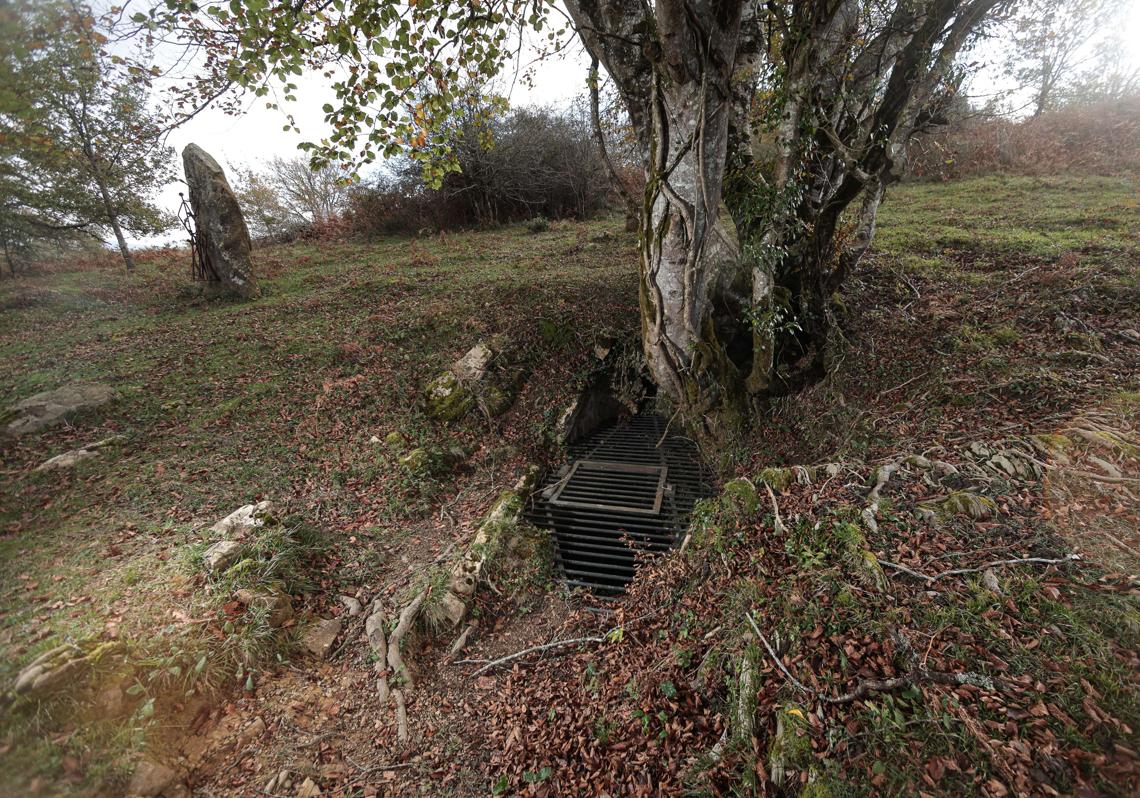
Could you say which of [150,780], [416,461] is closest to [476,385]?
[416,461]

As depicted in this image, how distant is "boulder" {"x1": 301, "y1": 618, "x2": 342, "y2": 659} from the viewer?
10.5 ft

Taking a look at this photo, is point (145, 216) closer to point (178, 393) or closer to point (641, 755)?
point (178, 393)

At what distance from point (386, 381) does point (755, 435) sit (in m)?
4.93

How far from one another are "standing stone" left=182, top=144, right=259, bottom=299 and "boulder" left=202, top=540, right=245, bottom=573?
796cm

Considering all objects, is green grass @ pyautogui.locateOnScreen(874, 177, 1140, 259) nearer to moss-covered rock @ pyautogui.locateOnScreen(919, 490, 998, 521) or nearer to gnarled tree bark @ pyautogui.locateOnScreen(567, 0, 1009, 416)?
gnarled tree bark @ pyautogui.locateOnScreen(567, 0, 1009, 416)

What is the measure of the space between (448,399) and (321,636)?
317 cm

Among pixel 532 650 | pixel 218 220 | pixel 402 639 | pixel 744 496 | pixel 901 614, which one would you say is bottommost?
pixel 532 650

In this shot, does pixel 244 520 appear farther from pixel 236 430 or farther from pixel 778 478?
pixel 778 478

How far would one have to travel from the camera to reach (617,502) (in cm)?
490

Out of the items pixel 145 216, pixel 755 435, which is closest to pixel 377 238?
pixel 145 216

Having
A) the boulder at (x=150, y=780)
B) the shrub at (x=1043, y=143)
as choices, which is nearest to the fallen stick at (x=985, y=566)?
the boulder at (x=150, y=780)

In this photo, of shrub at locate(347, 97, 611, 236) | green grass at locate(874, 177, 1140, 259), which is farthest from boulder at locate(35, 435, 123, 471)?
shrub at locate(347, 97, 611, 236)

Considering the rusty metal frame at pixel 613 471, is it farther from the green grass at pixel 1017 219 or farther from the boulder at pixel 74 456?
the green grass at pixel 1017 219

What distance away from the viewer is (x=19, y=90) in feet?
5.77
